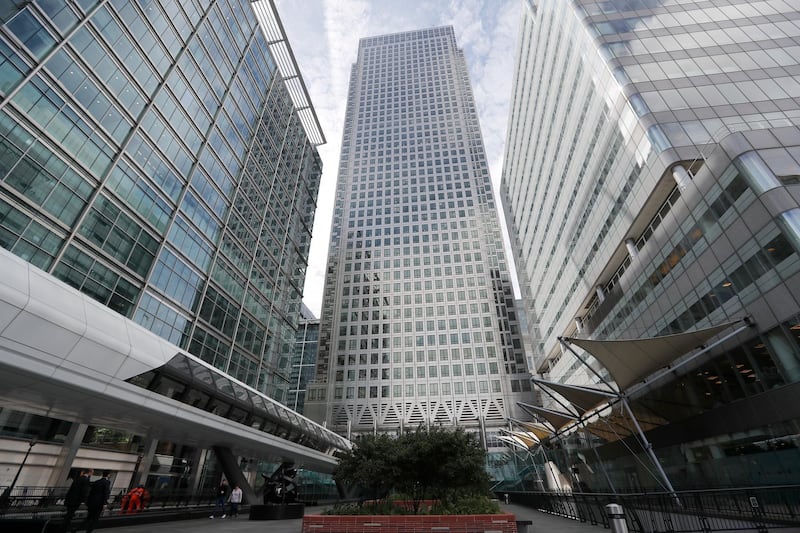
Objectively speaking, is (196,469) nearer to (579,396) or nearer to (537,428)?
(579,396)

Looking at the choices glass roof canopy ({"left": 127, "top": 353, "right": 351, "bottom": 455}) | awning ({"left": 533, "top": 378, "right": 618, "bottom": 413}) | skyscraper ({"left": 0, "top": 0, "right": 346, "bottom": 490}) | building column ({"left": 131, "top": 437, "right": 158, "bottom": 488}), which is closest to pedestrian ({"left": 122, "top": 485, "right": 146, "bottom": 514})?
skyscraper ({"left": 0, "top": 0, "right": 346, "bottom": 490})

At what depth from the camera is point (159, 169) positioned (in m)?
29.7

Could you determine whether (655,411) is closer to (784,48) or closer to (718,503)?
(718,503)

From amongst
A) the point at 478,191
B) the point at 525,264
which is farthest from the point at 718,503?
the point at 478,191

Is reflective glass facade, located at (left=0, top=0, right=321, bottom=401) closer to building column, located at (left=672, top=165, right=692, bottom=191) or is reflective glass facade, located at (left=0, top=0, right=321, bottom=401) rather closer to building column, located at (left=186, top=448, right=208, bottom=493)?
building column, located at (left=186, top=448, right=208, bottom=493)

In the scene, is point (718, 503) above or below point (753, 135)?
below

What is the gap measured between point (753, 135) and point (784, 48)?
18.2 meters

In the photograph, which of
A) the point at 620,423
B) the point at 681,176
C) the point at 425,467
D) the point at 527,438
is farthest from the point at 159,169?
the point at 527,438

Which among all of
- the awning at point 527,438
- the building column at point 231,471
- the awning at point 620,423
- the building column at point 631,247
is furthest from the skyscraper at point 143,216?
the building column at point 631,247

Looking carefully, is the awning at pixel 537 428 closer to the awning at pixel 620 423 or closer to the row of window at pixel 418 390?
the awning at pixel 620 423

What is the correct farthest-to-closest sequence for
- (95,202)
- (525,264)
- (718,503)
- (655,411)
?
(525,264)
(655,411)
(95,202)
(718,503)

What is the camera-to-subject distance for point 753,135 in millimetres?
19906

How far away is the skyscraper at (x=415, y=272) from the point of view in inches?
2746

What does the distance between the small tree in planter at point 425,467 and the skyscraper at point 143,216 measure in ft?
23.9
